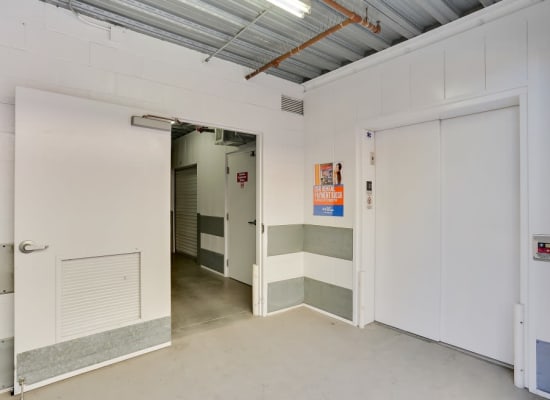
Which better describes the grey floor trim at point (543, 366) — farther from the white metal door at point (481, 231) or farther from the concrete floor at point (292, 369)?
the white metal door at point (481, 231)

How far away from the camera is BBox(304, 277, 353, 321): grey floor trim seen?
356 centimetres

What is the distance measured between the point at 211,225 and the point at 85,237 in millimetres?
3572

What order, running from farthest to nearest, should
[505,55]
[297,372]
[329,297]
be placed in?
[329,297]
[297,372]
[505,55]

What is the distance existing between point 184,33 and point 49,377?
3.13m

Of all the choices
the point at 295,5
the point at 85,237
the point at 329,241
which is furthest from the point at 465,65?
the point at 85,237

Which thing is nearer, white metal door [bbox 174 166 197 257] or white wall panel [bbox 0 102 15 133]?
white wall panel [bbox 0 102 15 133]

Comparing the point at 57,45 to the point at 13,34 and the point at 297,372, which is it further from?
the point at 297,372

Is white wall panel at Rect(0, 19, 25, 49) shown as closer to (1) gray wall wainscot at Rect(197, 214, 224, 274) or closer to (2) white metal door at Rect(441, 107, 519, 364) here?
(2) white metal door at Rect(441, 107, 519, 364)

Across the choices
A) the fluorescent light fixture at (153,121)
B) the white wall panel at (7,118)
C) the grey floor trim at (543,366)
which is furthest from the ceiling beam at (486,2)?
the white wall panel at (7,118)

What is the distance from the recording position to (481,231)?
9.13 feet

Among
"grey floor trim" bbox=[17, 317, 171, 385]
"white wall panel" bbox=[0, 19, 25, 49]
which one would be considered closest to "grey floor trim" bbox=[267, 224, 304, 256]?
"grey floor trim" bbox=[17, 317, 171, 385]

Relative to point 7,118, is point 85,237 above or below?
below

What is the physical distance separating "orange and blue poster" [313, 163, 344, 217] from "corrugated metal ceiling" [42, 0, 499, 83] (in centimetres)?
128

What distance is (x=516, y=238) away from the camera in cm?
258
